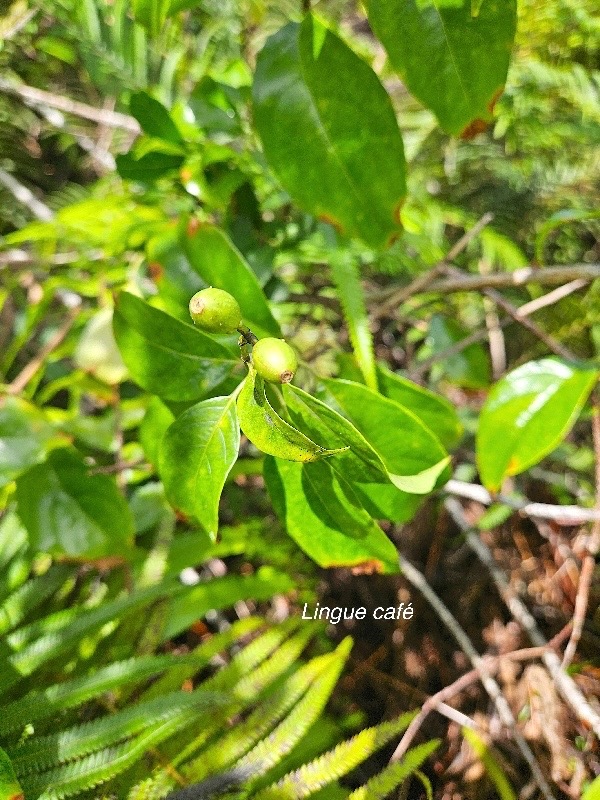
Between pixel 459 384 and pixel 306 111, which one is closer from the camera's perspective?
pixel 306 111

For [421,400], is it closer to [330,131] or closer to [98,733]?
[330,131]

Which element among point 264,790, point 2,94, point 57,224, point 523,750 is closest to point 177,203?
point 57,224

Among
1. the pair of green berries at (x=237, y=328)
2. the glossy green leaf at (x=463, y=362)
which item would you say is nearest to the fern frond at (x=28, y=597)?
the pair of green berries at (x=237, y=328)

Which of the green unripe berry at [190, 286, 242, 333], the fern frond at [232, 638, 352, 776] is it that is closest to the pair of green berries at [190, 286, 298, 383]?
the green unripe berry at [190, 286, 242, 333]

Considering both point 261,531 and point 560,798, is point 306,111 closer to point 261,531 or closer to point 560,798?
point 261,531

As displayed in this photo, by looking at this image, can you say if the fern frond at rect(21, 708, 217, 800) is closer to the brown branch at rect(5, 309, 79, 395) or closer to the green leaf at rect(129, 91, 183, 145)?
the brown branch at rect(5, 309, 79, 395)

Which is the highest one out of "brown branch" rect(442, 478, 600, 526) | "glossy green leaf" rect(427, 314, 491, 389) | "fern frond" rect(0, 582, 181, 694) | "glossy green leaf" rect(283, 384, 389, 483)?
"glossy green leaf" rect(283, 384, 389, 483)

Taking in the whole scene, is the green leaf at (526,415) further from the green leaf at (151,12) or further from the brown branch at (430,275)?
the green leaf at (151,12)
